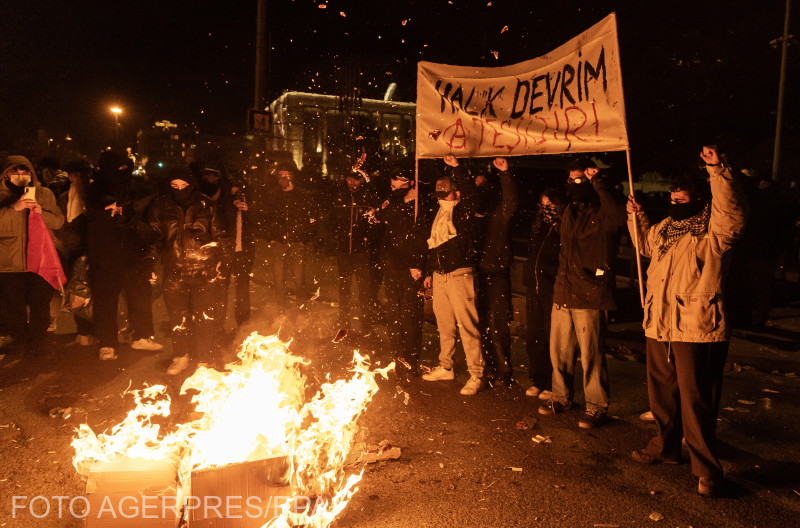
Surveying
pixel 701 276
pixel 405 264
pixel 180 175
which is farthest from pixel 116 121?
pixel 701 276

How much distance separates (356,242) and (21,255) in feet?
12.6

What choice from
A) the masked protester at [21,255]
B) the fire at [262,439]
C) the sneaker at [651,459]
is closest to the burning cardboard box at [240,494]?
the fire at [262,439]

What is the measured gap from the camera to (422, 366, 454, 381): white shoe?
6.99 metres

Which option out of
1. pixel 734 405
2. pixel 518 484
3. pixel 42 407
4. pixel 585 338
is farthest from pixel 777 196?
pixel 42 407

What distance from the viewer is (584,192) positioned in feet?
19.0

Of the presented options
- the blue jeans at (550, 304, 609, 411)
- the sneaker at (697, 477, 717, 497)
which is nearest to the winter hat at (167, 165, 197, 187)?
the blue jeans at (550, 304, 609, 411)

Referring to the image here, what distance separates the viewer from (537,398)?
646 cm

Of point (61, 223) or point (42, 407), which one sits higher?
point (61, 223)

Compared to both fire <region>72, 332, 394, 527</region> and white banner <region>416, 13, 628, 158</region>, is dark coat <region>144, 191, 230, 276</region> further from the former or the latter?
white banner <region>416, 13, 628, 158</region>

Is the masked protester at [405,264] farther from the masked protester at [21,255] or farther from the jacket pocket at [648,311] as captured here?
A: the masked protester at [21,255]

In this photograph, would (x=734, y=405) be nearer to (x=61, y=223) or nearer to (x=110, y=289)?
(x=110, y=289)

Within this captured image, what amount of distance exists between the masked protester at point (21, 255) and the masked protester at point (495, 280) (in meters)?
4.92

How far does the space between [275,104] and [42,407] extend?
3569 centimetres

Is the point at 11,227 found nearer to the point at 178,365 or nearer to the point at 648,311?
the point at 178,365
